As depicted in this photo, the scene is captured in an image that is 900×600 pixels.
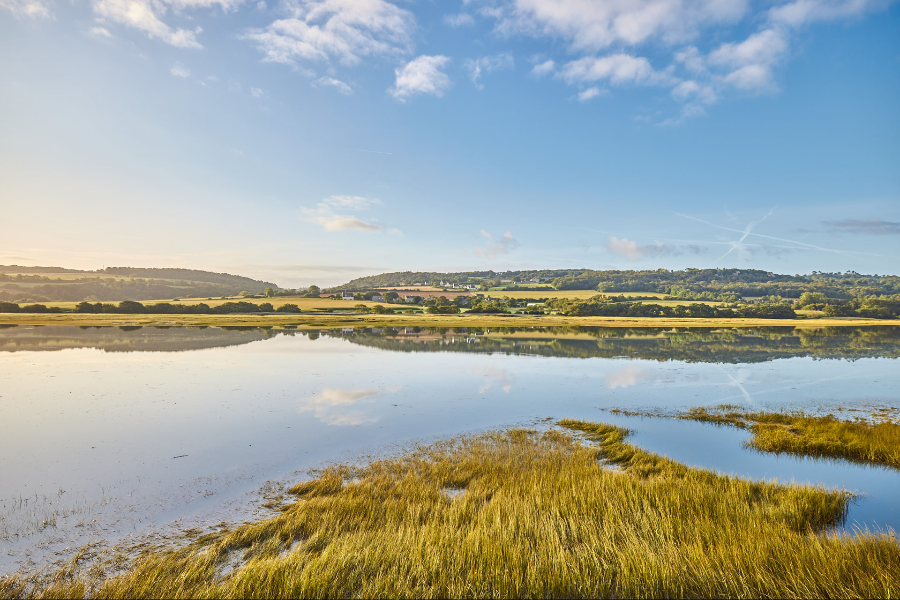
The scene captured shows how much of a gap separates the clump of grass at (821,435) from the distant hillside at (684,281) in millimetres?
108415

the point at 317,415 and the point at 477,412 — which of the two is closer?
the point at 317,415

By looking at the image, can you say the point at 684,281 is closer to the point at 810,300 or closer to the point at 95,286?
the point at 810,300

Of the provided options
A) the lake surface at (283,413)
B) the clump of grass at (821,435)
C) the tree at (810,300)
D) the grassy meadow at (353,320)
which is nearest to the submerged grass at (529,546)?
the lake surface at (283,413)

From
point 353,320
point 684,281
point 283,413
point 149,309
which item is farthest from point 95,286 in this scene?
point 684,281

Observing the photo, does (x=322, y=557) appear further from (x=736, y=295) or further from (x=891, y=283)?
(x=891, y=283)

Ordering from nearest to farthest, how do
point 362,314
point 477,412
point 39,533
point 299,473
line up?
point 39,533 → point 299,473 → point 477,412 → point 362,314

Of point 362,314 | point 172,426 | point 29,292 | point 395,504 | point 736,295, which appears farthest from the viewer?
point 736,295

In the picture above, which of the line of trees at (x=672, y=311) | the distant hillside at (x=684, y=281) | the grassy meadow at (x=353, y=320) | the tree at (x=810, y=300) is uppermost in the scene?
the distant hillside at (x=684, y=281)

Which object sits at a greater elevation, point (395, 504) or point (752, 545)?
point (752, 545)

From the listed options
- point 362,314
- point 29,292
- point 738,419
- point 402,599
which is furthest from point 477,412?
point 29,292

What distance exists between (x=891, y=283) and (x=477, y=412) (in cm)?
19251

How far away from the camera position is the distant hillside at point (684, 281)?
119938 mm

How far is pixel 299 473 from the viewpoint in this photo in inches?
A: 340

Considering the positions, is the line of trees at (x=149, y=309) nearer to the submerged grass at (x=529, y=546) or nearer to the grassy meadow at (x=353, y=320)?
the grassy meadow at (x=353, y=320)
